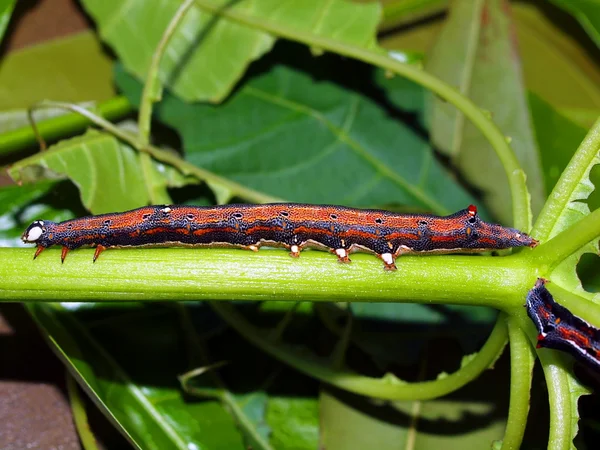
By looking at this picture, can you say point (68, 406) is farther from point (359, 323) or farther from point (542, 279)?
point (542, 279)

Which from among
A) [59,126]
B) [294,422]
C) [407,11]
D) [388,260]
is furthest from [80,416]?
[407,11]

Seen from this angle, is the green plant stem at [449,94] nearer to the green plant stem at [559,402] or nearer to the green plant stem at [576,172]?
the green plant stem at [576,172]

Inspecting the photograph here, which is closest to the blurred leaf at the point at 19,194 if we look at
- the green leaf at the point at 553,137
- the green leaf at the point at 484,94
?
the green leaf at the point at 484,94

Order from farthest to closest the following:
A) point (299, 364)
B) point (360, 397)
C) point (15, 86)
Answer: point (15, 86)
point (360, 397)
point (299, 364)

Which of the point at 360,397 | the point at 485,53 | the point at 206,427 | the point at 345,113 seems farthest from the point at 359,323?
the point at 485,53

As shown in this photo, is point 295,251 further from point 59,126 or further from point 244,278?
point 59,126

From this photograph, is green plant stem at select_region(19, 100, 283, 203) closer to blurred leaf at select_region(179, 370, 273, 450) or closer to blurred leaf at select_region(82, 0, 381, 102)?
blurred leaf at select_region(82, 0, 381, 102)
